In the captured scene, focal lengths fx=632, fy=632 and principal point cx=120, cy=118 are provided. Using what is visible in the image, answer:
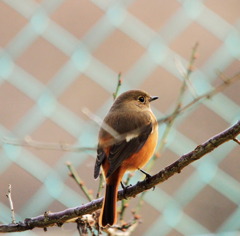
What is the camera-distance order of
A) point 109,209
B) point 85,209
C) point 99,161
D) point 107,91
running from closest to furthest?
point 85,209 → point 109,209 → point 99,161 → point 107,91

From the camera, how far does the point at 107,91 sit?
4660 millimetres

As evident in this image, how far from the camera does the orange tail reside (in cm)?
227

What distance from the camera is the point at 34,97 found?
461 centimetres

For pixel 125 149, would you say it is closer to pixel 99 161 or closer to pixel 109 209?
pixel 99 161

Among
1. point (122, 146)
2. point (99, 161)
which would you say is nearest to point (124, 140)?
→ point (122, 146)

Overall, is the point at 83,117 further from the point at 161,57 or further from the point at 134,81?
the point at 161,57

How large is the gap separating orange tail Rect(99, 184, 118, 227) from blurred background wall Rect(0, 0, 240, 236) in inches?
73.3

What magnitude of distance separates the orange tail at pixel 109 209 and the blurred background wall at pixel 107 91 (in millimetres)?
1861

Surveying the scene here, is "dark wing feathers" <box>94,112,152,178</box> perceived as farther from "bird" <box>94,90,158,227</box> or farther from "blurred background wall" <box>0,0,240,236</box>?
"blurred background wall" <box>0,0,240,236</box>

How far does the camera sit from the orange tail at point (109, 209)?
2271 millimetres

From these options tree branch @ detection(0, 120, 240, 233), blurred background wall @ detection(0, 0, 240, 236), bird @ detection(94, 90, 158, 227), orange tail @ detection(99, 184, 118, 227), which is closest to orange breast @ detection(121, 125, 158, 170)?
bird @ detection(94, 90, 158, 227)

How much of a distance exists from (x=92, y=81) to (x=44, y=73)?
0.37m

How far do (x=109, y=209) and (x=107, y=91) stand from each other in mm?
2393

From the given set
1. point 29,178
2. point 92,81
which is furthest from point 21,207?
point 92,81
